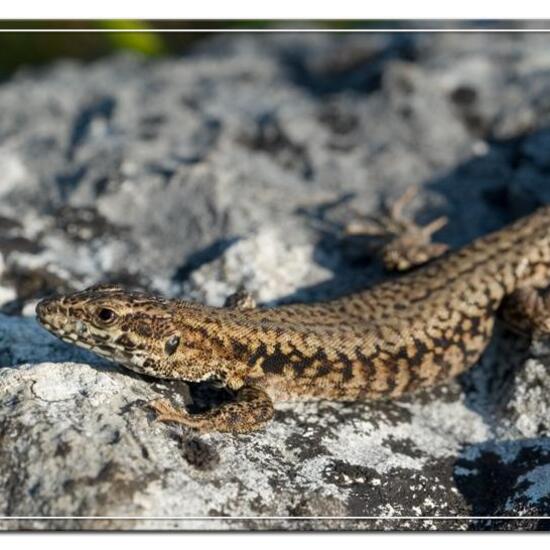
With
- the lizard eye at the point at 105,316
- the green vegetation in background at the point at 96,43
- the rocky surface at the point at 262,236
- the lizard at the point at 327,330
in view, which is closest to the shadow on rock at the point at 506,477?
the rocky surface at the point at 262,236

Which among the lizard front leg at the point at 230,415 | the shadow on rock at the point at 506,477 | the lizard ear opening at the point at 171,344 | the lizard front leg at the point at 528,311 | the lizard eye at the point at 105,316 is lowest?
the shadow on rock at the point at 506,477

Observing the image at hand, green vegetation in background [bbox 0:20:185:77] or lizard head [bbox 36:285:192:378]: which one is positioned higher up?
green vegetation in background [bbox 0:20:185:77]

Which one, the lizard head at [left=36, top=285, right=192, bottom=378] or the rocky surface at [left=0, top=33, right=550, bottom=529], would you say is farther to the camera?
the lizard head at [left=36, top=285, right=192, bottom=378]

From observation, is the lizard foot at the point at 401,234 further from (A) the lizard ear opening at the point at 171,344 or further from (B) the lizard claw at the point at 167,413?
(B) the lizard claw at the point at 167,413

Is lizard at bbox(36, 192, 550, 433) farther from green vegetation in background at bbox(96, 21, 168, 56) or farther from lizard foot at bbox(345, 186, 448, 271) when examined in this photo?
green vegetation in background at bbox(96, 21, 168, 56)

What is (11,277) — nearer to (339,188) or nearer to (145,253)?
(145,253)

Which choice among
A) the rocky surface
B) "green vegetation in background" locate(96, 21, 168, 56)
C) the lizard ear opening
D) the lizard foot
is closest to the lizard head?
the lizard ear opening

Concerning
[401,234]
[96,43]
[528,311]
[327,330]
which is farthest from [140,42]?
[528,311]
